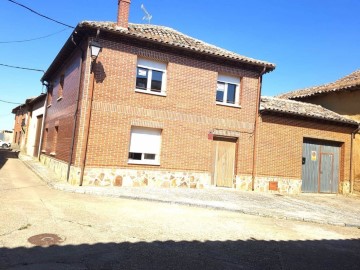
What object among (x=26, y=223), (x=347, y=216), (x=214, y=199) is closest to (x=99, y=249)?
(x=26, y=223)

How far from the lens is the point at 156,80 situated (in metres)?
12.8

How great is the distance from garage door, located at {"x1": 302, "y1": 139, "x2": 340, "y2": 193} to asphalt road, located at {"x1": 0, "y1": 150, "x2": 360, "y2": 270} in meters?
7.26

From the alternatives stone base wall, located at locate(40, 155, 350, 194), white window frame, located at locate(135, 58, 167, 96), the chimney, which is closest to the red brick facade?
white window frame, located at locate(135, 58, 167, 96)

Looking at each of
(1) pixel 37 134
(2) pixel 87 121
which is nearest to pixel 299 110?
(2) pixel 87 121

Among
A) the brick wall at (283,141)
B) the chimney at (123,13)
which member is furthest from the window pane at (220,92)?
the chimney at (123,13)

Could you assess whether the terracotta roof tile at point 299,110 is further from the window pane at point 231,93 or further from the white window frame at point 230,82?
the window pane at point 231,93

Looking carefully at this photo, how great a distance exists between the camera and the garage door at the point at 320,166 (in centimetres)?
1554

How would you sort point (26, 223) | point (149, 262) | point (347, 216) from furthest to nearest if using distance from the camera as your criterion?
point (347, 216) → point (26, 223) → point (149, 262)

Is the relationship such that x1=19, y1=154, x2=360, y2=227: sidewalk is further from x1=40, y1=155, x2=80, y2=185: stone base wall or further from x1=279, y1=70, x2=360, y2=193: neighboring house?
x1=279, y1=70, x2=360, y2=193: neighboring house

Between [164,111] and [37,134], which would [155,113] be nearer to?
[164,111]

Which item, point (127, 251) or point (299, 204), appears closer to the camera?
point (127, 251)

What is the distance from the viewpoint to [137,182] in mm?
12094

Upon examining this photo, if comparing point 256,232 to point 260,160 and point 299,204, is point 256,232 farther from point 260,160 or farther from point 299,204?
point 260,160

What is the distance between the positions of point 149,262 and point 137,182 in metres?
7.56
